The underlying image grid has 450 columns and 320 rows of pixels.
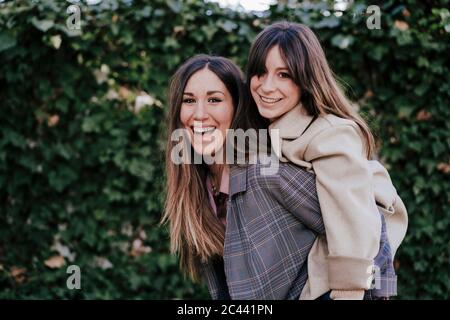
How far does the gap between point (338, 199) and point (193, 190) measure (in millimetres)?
840

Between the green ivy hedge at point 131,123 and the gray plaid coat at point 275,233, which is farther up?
the green ivy hedge at point 131,123

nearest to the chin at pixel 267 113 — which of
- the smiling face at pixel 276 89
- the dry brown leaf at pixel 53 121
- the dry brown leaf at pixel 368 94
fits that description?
the smiling face at pixel 276 89

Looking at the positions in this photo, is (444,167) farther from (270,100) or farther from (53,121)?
(53,121)

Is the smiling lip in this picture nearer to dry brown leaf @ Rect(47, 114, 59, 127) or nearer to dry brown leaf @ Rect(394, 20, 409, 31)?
dry brown leaf @ Rect(394, 20, 409, 31)

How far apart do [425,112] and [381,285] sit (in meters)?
2.06

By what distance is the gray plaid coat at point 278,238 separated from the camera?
2.06 m

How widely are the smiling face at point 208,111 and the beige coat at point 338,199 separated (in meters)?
0.33

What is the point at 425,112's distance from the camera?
382cm

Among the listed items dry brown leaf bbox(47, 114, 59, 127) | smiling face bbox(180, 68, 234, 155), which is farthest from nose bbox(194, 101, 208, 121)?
dry brown leaf bbox(47, 114, 59, 127)

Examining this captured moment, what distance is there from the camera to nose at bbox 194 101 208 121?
2.38 m

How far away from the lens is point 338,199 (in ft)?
6.29

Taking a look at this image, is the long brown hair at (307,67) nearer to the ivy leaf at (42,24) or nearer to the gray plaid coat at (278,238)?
the gray plaid coat at (278,238)
